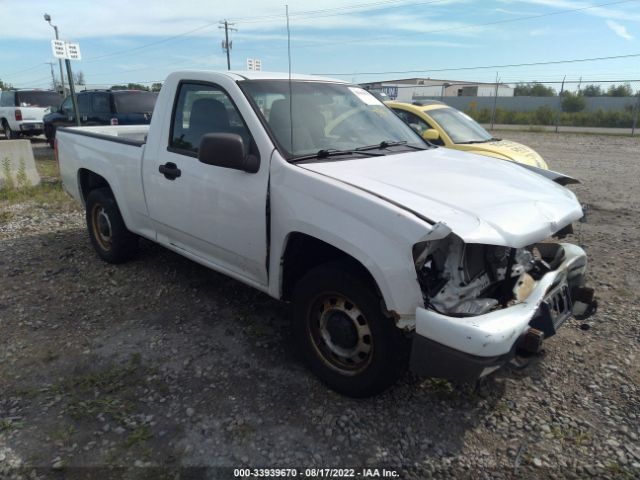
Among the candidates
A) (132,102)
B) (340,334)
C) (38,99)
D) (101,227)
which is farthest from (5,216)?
(38,99)

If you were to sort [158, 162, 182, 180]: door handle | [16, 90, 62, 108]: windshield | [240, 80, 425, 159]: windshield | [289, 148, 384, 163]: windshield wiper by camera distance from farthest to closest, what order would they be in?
[16, 90, 62, 108]: windshield
[158, 162, 182, 180]: door handle
[240, 80, 425, 159]: windshield
[289, 148, 384, 163]: windshield wiper

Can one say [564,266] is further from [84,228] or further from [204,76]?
[84,228]

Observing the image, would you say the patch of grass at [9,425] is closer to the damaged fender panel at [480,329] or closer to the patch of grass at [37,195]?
the damaged fender panel at [480,329]

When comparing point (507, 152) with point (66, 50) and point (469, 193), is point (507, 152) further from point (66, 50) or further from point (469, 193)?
point (66, 50)

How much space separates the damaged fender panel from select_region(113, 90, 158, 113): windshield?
11049 millimetres

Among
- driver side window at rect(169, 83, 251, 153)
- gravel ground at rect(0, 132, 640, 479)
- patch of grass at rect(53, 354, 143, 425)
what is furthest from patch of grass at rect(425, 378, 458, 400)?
driver side window at rect(169, 83, 251, 153)

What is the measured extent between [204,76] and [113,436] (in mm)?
2609

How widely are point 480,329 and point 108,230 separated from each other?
4153mm

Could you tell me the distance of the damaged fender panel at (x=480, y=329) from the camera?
7.38 ft

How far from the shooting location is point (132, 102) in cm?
1168

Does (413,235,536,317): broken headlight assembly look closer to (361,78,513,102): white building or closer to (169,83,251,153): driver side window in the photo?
(169,83,251,153): driver side window

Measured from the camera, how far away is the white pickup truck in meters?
2.40

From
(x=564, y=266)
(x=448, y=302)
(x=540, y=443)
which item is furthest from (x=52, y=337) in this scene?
(x=564, y=266)

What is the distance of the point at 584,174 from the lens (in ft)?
35.0
